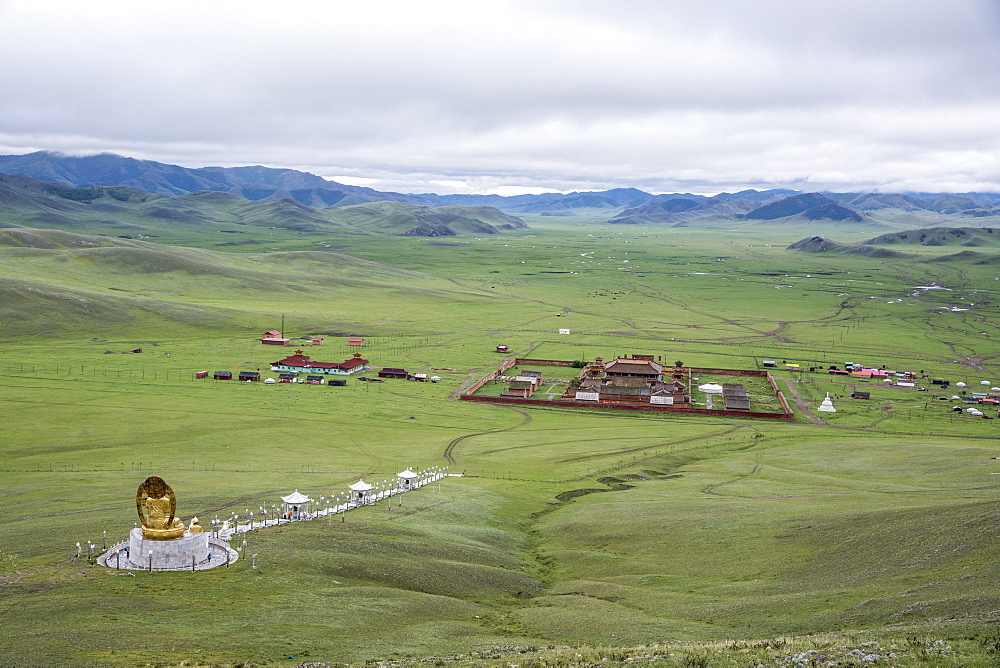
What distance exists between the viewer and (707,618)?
1529 inches

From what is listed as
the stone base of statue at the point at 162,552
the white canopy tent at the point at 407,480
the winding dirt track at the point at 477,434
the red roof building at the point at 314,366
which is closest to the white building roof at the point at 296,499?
the stone base of statue at the point at 162,552

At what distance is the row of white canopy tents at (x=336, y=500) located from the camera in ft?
165

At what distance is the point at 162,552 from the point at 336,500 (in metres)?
17.2

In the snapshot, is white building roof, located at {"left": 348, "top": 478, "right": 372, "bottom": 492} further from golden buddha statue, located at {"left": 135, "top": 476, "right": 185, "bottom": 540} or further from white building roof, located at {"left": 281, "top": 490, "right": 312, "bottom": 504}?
golden buddha statue, located at {"left": 135, "top": 476, "right": 185, "bottom": 540}

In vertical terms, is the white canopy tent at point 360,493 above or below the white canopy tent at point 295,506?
below

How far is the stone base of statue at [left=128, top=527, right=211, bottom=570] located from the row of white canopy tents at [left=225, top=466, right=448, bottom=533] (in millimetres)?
5426

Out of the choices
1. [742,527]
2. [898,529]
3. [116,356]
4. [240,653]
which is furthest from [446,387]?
[240,653]

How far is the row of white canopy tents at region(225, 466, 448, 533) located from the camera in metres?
50.3

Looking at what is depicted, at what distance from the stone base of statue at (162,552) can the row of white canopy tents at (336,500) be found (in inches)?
214

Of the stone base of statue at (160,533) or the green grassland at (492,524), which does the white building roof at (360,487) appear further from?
the stone base of statue at (160,533)

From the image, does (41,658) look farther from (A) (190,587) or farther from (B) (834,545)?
(B) (834,545)

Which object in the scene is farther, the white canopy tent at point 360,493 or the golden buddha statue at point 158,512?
the white canopy tent at point 360,493

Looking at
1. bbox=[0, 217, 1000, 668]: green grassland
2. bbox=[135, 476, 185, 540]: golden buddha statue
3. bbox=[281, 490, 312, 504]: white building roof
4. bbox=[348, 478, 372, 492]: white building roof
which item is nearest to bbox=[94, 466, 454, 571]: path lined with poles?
bbox=[348, 478, 372, 492]: white building roof

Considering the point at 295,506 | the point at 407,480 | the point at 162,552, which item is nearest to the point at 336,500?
the point at 295,506
